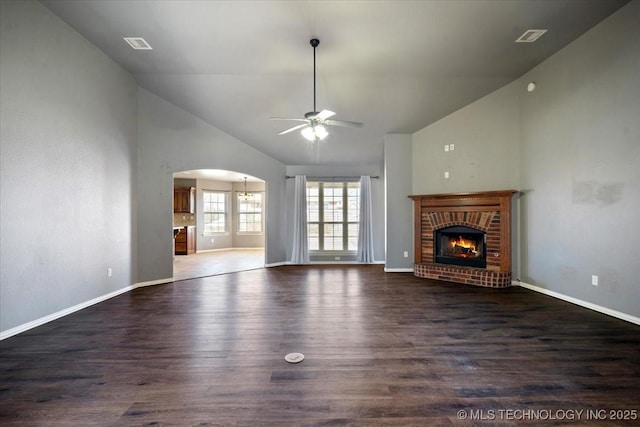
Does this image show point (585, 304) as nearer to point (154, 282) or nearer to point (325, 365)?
point (325, 365)

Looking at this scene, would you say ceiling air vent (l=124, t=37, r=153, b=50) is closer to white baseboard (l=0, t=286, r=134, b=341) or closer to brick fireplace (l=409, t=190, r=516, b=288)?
white baseboard (l=0, t=286, r=134, b=341)

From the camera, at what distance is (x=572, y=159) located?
13.3ft

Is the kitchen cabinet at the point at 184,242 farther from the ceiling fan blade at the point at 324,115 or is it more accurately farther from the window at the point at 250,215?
the ceiling fan blade at the point at 324,115

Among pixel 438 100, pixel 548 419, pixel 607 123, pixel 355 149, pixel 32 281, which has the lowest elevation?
pixel 548 419

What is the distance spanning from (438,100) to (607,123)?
7.95 ft

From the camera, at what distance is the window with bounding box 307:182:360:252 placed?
7.79m

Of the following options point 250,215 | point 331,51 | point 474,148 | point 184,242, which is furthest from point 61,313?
point 250,215

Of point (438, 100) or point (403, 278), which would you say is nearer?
point (438, 100)

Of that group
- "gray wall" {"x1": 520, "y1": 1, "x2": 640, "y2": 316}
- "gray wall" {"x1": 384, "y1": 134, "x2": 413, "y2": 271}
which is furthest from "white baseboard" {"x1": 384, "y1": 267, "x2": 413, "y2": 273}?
"gray wall" {"x1": 520, "y1": 1, "x2": 640, "y2": 316}

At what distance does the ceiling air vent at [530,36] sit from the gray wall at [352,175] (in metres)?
4.12

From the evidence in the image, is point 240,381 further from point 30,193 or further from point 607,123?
point 607,123

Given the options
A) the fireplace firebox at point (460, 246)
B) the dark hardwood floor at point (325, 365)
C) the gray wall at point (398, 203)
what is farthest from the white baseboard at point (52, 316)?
the fireplace firebox at point (460, 246)

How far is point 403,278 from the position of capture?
570cm

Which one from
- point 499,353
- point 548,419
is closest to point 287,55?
point 499,353
